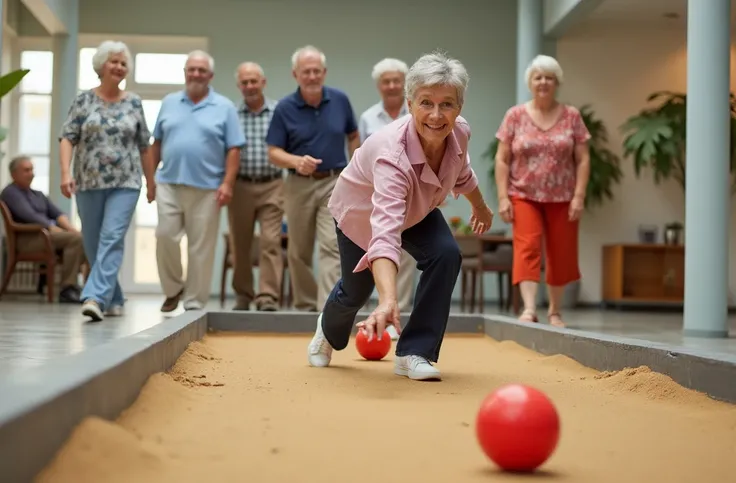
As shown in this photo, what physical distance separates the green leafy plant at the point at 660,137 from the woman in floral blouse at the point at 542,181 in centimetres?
498

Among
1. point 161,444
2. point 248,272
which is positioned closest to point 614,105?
point 248,272

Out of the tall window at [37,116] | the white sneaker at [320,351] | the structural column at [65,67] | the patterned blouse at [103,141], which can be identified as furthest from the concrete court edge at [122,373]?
the tall window at [37,116]

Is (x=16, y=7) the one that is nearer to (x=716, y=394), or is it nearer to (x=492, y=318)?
(x=492, y=318)

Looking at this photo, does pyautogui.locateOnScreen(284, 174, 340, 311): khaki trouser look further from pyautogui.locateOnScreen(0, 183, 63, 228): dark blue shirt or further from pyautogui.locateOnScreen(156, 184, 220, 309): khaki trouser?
pyautogui.locateOnScreen(0, 183, 63, 228): dark blue shirt

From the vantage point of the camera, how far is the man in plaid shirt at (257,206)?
7016 mm

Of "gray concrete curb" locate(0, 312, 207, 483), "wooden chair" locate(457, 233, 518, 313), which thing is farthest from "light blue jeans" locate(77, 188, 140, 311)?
"wooden chair" locate(457, 233, 518, 313)

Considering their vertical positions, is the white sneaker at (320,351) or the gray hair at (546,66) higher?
the gray hair at (546,66)

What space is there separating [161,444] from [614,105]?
417 inches

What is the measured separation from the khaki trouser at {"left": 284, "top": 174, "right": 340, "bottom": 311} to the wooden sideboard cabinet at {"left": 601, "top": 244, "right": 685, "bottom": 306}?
5.43m

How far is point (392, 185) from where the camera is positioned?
321 centimetres

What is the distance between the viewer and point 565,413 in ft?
8.80

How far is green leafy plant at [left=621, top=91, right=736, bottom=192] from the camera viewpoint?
10672 millimetres

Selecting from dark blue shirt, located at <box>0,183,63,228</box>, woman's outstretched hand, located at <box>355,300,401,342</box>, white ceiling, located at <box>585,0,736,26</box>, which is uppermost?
white ceiling, located at <box>585,0,736,26</box>

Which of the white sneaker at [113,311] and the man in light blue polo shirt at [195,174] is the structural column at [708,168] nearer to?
the man in light blue polo shirt at [195,174]
